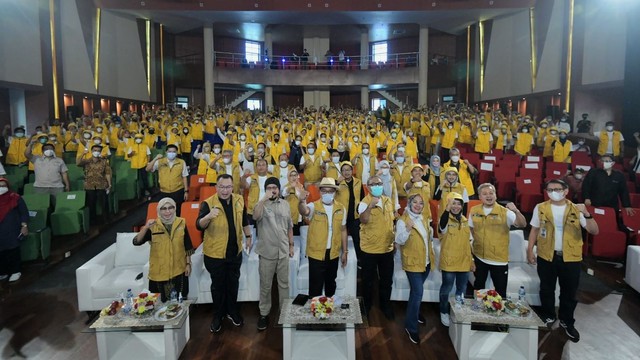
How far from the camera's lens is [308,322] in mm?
3756

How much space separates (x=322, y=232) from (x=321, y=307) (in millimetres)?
863

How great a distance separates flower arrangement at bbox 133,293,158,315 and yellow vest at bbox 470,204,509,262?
3.34 m

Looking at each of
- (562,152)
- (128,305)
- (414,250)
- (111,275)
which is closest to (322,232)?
(414,250)

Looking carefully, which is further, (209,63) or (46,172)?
Answer: (209,63)

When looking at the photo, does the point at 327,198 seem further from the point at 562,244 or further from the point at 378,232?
the point at 562,244

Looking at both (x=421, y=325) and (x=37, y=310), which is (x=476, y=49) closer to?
(x=421, y=325)

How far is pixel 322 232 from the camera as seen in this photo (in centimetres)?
450

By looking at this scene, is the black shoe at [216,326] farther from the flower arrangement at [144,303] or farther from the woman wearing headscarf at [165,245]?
the flower arrangement at [144,303]

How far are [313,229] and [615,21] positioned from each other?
12712 millimetres

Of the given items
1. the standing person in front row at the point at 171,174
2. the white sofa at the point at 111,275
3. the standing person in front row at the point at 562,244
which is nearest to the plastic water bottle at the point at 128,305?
the white sofa at the point at 111,275

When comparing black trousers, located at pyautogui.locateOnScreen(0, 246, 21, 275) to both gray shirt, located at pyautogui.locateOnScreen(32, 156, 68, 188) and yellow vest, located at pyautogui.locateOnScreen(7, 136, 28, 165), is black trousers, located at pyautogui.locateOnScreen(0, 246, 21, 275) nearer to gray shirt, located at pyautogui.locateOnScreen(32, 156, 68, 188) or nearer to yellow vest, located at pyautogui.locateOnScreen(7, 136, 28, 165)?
gray shirt, located at pyautogui.locateOnScreen(32, 156, 68, 188)

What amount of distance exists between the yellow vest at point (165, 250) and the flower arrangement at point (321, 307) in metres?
1.47

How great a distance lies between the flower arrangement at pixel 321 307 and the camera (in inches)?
151

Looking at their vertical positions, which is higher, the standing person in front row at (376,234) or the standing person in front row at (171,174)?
the standing person in front row at (171,174)
